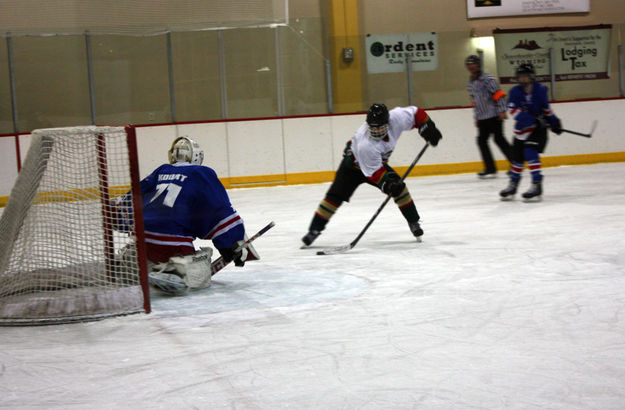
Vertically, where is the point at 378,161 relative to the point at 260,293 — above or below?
above

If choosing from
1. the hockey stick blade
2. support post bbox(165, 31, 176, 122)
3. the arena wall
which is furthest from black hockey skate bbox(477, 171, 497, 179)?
the hockey stick blade

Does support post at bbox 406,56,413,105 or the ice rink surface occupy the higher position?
support post at bbox 406,56,413,105

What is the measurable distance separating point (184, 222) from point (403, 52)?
260 inches

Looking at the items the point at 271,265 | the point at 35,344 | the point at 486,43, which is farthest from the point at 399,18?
the point at 35,344

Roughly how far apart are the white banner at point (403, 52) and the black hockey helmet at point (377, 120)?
5.13 m

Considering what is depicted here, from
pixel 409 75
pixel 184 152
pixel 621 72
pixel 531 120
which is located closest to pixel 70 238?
pixel 184 152

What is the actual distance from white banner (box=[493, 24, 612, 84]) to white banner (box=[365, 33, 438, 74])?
0.89 m

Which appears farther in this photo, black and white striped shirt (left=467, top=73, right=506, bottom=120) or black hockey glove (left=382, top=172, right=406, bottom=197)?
black and white striped shirt (left=467, top=73, right=506, bottom=120)

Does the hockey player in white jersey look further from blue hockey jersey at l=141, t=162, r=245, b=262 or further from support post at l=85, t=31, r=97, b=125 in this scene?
support post at l=85, t=31, r=97, b=125

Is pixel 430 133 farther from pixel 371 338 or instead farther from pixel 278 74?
pixel 278 74

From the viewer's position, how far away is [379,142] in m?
4.89

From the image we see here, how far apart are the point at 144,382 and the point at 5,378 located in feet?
1.60

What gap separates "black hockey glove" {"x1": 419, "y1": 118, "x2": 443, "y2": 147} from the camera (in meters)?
4.97

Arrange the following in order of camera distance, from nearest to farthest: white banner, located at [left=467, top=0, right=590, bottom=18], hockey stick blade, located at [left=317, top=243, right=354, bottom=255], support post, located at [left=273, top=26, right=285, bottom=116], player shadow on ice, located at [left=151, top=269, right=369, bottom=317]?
player shadow on ice, located at [left=151, top=269, right=369, bottom=317], hockey stick blade, located at [left=317, top=243, right=354, bottom=255], support post, located at [left=273, top=26, right=285, bottom=116], white banner, located at [left=467, top=0, right=590, bottom=18]
